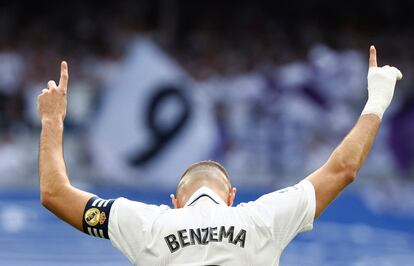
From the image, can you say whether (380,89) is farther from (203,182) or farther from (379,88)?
(203,182)

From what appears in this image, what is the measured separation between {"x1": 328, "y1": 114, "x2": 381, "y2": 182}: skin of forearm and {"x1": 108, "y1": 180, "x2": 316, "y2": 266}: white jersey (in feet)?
0.48

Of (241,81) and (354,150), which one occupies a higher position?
(241,81)

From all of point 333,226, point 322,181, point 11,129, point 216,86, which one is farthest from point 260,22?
point 322,181

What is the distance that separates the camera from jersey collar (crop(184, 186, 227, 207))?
4168 millimetres

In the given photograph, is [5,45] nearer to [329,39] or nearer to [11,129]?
[11,129]

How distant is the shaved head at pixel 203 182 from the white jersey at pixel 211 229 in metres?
0.08

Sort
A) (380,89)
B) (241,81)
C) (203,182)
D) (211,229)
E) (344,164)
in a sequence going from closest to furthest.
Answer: (211,229)
(344,164)
(203,182)
(380,89)
(241,81)

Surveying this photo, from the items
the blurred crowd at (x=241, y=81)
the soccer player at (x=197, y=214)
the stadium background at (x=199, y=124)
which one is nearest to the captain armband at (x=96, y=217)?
the soccer player at (x=197, y=214)

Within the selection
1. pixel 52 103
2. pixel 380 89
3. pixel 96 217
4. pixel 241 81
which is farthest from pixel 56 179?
pixel 241 81

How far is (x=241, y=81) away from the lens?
17.5 meters

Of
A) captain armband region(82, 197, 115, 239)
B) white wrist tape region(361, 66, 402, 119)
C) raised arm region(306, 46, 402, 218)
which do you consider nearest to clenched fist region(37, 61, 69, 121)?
captain armband region(82, 197, 115, 239)

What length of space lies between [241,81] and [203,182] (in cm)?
1325

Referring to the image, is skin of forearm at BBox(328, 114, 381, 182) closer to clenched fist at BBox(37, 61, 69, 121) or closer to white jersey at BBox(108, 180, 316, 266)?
white jersey at BBox(108, 180, 316, 266)

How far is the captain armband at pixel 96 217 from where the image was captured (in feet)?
13.3
